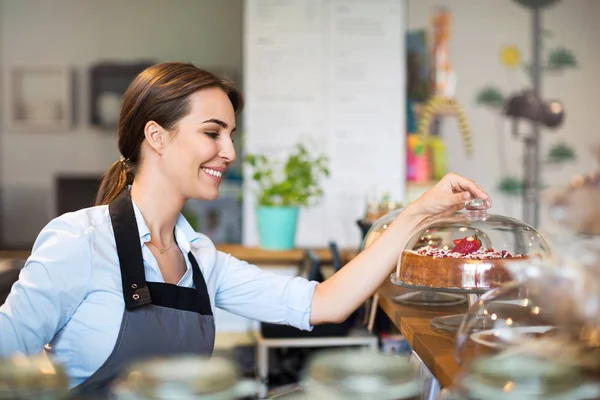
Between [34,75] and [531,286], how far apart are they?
647 centimetres

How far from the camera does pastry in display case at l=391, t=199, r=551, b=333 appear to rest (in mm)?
1590

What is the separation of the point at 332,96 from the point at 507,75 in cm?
154

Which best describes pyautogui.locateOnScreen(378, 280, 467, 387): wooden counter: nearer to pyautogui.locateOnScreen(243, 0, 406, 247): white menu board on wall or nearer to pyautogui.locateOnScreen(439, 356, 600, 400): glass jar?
pyautogui.locateOnScreen(439, 356, 600, 400): glass jar

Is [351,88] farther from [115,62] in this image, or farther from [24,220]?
[24,220]

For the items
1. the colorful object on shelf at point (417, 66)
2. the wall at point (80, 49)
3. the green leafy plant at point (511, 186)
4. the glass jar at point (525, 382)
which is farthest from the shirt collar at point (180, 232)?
the wall at point (80, 49)

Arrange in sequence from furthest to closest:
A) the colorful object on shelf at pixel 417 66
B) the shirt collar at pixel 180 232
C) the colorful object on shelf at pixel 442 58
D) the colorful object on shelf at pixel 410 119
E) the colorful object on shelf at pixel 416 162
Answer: the colorful object on shelf at pixel 442 58, the colorful object on shelf at pixel 417 66, the colorful object on shelf at pixel 410 119, the colorful object on shelf at pixel 416 162, the shirt collar at pixel 180 232

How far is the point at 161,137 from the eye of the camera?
1.91 metres

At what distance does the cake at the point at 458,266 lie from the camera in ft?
5.20

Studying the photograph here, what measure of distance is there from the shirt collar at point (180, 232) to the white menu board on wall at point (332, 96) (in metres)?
2.40

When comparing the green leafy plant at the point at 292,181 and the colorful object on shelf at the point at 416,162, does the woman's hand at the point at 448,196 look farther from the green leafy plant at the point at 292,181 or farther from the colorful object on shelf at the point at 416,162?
the colorful object on shelf at the point at 416,162

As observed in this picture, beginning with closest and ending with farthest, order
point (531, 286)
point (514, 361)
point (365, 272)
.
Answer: point (514, 361), point (531, 286), point (365, 272)

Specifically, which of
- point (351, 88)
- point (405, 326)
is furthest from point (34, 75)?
point (405, 326)

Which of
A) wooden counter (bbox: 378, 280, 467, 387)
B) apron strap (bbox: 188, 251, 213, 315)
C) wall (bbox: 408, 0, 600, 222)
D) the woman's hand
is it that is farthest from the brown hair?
wall (bbox: 408, 0, 600, 222)

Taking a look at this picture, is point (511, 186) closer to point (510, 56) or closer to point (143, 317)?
point (510, 56)
